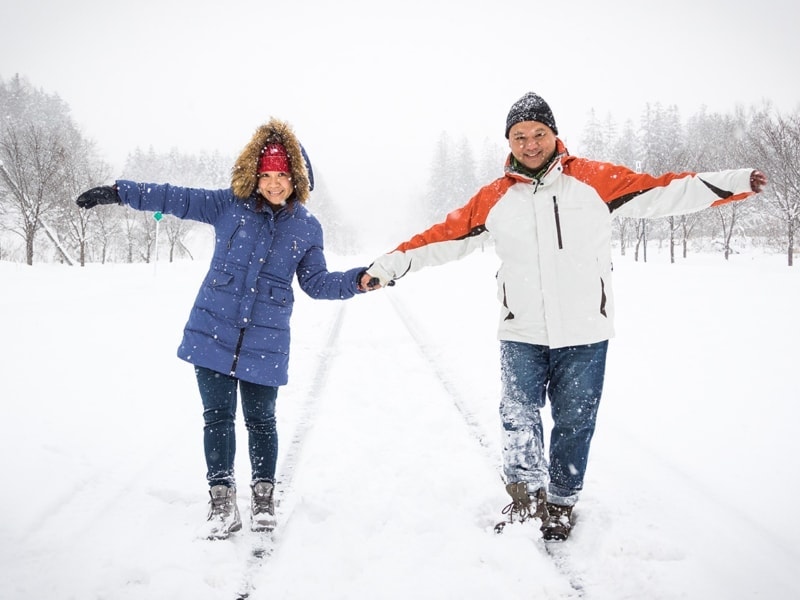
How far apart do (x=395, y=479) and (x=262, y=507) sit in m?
1.06

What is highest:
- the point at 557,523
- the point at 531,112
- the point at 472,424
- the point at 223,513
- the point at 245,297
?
the point at 531,112

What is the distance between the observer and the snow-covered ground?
246cm

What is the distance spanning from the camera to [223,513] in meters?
2.90

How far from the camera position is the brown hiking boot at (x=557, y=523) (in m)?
2.78

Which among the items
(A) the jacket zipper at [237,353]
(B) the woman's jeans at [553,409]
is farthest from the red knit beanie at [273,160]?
(B) the woman's jeans at [553,409]

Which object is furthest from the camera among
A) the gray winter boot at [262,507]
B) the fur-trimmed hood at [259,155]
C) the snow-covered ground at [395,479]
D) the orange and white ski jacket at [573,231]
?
the fur-trimmed hood at [259,155]

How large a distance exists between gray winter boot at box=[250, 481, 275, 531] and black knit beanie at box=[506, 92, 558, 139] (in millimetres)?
2934

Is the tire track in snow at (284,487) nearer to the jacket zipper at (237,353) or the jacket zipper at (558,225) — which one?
the jacket zipper at (237,353)

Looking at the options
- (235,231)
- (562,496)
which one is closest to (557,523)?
(562,496)

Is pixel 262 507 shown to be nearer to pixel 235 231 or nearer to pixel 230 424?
pixel 230 424

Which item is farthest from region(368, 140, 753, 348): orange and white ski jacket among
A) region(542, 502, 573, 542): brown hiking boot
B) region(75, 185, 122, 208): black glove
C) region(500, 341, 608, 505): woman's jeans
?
region(75, 185, 122, 208): black glove

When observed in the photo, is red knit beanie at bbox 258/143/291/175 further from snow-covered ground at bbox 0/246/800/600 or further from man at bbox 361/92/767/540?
snow-covered ground at bbox 0/246/800/600

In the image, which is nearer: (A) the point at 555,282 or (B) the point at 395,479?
(A) the point at 555,282

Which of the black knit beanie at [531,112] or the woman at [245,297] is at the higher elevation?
the black knit beanie at [531,112]
